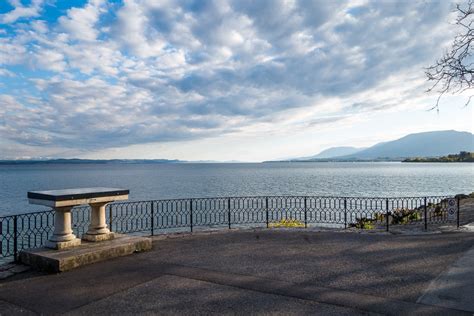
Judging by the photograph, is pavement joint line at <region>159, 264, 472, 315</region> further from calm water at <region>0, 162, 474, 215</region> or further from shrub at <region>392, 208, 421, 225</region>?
calm water at <region>0, 162, 474, 215</region>

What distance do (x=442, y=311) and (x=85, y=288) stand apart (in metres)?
5.99

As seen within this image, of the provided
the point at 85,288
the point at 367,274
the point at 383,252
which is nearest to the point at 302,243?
the point at 383,252

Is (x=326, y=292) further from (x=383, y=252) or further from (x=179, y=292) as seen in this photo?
(x=383, y=252)

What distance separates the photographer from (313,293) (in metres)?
6.39

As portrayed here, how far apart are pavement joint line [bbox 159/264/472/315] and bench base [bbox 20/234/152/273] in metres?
1.67

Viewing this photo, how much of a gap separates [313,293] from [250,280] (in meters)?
1.28

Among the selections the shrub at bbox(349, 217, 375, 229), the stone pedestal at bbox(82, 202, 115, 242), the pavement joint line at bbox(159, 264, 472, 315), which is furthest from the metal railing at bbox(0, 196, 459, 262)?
the pavement joint line at bbox(159, 264, 472, 315)

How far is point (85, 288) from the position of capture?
6746 millimetres

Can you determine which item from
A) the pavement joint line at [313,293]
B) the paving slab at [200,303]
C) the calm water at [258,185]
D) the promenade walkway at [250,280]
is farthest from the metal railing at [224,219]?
the calm water at [258,185]

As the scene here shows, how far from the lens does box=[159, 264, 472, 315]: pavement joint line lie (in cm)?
570

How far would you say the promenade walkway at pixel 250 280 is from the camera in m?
5.85

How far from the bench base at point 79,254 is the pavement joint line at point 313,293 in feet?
5.48

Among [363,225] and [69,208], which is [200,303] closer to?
[69,208]

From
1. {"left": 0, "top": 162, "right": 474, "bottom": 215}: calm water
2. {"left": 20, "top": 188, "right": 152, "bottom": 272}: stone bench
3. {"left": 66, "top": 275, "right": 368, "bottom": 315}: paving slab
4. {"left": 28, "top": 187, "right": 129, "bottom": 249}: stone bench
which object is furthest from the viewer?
{"left": 0, "top": 162, "right": 474, "bottom": 215}: calm water
